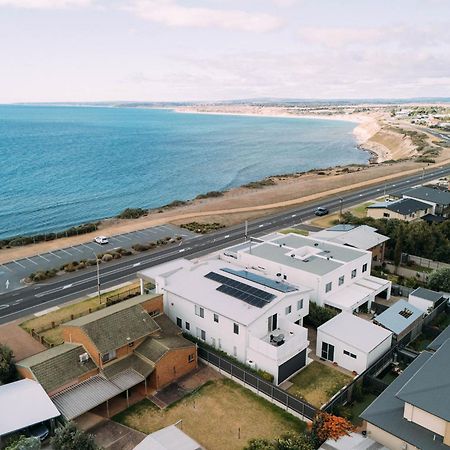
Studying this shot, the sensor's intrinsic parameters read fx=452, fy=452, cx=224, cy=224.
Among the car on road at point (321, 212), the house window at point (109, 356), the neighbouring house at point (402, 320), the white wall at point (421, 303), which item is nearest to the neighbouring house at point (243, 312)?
the neighbouring house at point (402, 320)

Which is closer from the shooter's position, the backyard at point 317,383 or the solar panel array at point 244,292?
the backyard at point 317,383

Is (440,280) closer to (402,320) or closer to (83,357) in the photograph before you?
(402,320)

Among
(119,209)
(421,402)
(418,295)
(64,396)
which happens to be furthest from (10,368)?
(119,209)

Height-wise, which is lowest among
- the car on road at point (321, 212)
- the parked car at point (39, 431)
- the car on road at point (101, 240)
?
the parked car at point (39, 431)

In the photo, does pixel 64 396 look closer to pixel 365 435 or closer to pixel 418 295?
pixel 365 435

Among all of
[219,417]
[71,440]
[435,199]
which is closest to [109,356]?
[71,440]

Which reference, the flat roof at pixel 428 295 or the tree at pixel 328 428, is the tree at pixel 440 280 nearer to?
the flat roof at pixel 428 295

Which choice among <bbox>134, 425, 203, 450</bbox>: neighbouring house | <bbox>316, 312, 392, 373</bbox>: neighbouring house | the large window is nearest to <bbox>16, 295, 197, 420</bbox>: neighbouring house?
<bbox>134, 425, 203, 450</bbox>: neighbouring house
